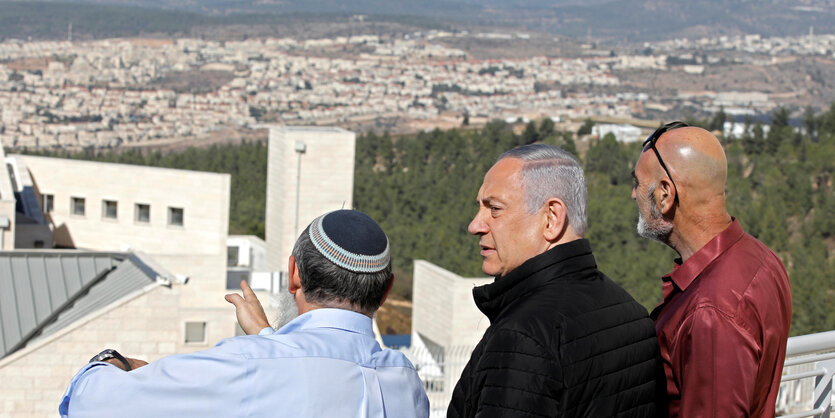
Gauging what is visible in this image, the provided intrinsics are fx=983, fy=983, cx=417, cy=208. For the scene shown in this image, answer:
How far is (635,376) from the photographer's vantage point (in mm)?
2168

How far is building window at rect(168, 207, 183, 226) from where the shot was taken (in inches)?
893

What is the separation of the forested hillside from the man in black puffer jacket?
66.7ft

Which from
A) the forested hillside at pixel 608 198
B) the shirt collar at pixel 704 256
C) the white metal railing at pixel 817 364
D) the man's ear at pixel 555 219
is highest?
the man's ear at pixel 555 219

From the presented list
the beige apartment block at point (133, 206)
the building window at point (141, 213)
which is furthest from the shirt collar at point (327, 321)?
the building window at point (141, 213)

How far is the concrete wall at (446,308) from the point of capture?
1853 centimetres

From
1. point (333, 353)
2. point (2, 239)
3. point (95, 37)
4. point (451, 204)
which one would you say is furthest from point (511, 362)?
point (95, 37)

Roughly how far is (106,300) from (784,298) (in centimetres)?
1125

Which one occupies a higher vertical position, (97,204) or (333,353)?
(333,353)

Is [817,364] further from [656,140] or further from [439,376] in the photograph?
[439,376]

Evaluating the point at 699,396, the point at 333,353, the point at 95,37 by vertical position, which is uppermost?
the point at 333,353

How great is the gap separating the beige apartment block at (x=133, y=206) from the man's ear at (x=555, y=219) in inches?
783

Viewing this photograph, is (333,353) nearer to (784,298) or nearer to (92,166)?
(784,298)

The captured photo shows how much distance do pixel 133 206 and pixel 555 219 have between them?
2215cm

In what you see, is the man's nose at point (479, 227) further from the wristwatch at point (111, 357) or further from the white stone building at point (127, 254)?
the white stone building at point (127, 254)
